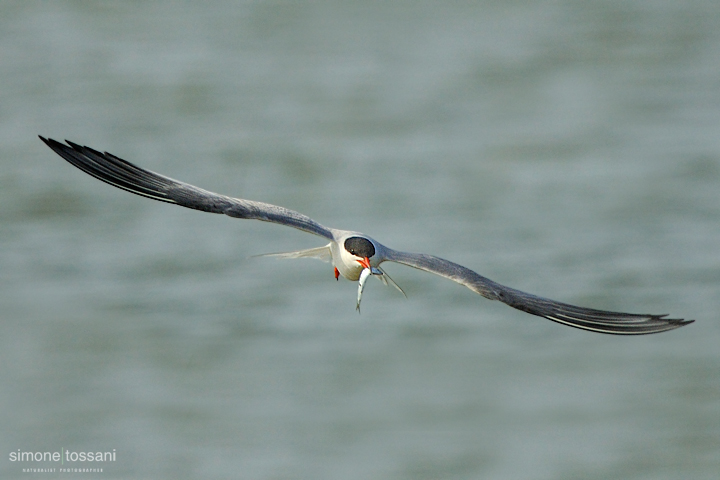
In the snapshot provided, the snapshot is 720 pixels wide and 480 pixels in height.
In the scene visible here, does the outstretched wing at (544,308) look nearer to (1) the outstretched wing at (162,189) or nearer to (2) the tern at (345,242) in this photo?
(2) the tern at (345,242)

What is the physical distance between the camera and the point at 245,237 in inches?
847

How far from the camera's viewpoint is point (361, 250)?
392 inches

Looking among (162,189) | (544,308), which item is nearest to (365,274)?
(544,308)

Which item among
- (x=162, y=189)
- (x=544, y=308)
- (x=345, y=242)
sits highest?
(x=162, y=189)

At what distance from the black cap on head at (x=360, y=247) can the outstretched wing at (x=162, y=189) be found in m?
0.40

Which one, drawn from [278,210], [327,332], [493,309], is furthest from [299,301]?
[278,210]

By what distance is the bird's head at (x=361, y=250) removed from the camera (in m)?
9.92

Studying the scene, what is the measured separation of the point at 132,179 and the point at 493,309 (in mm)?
12348

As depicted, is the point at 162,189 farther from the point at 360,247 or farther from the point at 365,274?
the point at 365,274

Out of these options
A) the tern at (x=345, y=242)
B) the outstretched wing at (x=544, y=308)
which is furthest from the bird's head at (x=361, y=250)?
the outstretched wing at (x=544, y=308)

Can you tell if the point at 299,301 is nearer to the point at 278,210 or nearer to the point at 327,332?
the point at 327,332

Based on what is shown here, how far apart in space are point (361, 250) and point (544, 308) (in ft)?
5.97

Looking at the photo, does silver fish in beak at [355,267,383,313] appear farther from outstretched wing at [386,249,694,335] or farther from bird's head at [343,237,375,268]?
outstretched wing at [386,249,694,335]

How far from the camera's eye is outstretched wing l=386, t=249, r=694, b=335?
376 inches
